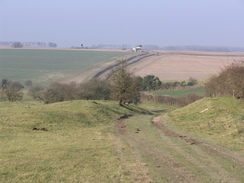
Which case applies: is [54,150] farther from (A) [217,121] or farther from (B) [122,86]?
(B) [122,86]

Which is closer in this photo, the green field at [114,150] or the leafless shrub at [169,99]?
the green field at [114,150]

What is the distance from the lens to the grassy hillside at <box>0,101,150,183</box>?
437 inches

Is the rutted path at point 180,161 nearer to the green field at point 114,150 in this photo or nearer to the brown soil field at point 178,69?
the green field at point 114,150

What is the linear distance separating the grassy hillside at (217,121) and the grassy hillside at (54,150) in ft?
18.8

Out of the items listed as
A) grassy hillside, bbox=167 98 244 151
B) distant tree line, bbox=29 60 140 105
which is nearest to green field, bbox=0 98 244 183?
grassy hillside, bbox=167 98 244 151

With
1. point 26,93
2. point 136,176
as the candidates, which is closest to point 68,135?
point 136,176

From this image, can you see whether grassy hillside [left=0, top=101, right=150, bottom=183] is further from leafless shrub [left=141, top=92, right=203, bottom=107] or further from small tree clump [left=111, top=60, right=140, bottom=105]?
leafless shrub [left=141, top=92, right=203, bottom=107]

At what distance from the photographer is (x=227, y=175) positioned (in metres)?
11.4

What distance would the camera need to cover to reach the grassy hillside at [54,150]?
36.4 ft

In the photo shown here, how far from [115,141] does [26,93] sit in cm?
6006

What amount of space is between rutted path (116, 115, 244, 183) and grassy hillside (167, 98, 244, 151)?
5.86ft

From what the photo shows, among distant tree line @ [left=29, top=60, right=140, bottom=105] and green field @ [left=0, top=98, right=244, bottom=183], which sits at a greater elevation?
green field @ [left=0, top=98, right=244, bottom=183]

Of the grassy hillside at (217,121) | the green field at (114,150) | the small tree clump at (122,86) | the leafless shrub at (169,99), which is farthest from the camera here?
the leafless shrub at (169,99)

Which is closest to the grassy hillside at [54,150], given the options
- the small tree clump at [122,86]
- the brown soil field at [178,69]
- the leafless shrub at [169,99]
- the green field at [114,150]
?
the green field at [114,150]
